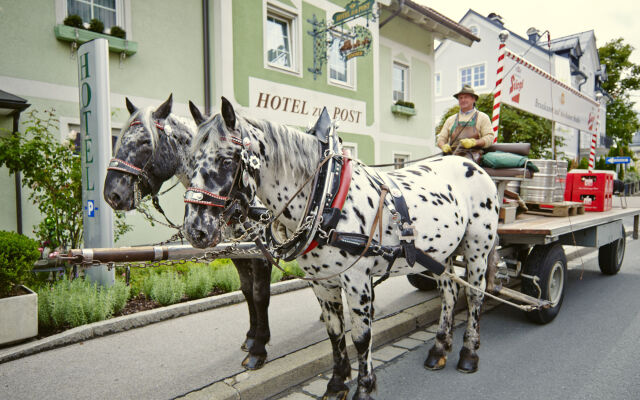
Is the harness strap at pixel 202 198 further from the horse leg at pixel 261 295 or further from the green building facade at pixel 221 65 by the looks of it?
the green building facade at pixel 221 65

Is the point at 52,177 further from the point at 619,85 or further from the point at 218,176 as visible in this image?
the point at 619,85

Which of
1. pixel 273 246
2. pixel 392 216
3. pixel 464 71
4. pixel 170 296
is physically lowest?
pixel 170 296

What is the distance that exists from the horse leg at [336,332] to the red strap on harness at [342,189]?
50cm

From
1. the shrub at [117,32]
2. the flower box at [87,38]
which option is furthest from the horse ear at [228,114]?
the shrub at [117,32]

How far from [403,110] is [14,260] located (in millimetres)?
11322

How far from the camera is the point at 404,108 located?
12938 millimetres

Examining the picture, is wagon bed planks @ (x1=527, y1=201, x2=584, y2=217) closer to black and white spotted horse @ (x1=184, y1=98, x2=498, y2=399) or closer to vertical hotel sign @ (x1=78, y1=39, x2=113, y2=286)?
black and white spotted horse @ (x1=184, y1=98, x2=498, y2=399)

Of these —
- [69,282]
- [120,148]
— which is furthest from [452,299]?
[69,282]

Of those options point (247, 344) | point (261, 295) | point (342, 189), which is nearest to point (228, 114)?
point (342, 189)

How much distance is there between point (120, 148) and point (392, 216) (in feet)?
6.62

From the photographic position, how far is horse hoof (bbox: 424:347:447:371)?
3.39 m

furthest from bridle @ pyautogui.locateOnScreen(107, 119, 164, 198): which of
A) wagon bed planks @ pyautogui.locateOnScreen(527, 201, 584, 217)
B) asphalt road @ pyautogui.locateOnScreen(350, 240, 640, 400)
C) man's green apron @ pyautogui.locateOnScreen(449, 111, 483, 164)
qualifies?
wagon bed planks @ pyautogui.locateOnScreen(527, 201, 584, 217)

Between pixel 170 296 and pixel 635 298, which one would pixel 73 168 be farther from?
pixel 635 298

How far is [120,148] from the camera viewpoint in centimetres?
292
